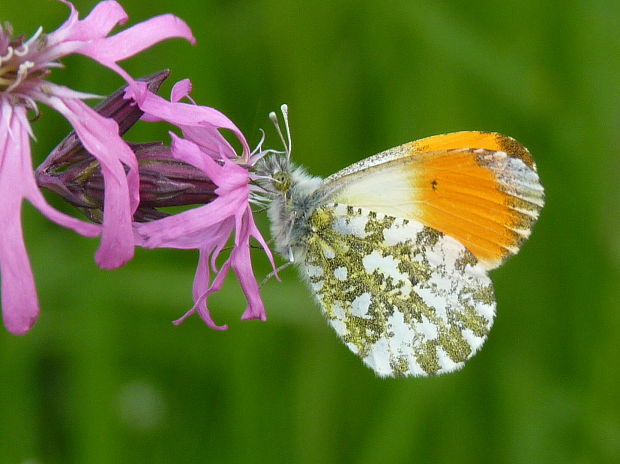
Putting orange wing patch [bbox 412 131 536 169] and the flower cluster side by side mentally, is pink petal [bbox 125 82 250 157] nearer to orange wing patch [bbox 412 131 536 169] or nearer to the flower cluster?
the flower cluster

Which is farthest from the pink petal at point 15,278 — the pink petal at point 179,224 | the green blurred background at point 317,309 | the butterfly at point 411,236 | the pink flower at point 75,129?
the green blurred background at point 317,309

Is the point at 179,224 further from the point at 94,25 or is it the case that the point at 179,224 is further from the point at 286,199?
the point at 286,199

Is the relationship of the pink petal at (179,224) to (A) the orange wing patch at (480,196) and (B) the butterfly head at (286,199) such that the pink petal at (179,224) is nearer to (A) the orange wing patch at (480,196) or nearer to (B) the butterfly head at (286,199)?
(B) the butterfly head at (286,199)

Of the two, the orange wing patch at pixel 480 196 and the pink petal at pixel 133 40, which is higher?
the pink petal at pixel 133 40

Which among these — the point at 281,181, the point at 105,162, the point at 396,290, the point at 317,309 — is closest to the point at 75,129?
the point at 105,162

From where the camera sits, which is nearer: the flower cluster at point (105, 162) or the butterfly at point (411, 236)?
the flower cluster at point (105, 162)

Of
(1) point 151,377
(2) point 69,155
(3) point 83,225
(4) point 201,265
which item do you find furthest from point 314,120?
(3) point 83,225

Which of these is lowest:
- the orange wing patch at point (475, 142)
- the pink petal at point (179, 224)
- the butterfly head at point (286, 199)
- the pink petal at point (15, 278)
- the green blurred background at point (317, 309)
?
the green blurred background at point (317, 309)
